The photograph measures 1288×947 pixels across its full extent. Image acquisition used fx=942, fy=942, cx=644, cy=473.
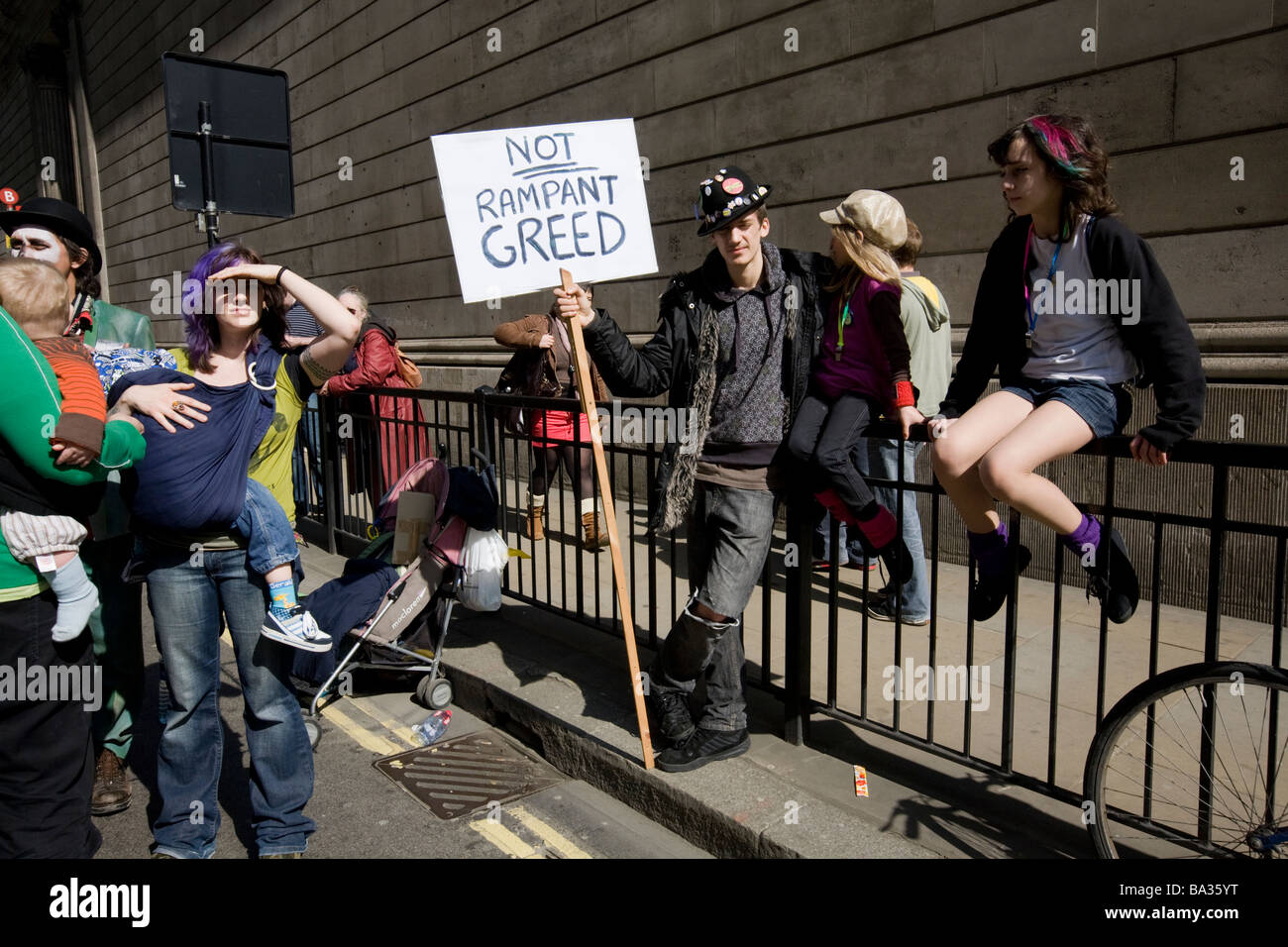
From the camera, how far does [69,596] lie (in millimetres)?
2719

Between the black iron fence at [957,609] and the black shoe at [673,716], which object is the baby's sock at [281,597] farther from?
the black shoe at [673,716]

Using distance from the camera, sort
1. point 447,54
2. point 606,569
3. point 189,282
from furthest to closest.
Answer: point 447,54 → point 606,569 → point 189,282

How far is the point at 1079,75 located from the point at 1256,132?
3.66ft

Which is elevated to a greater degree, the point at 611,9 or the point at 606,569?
the point at 611,9

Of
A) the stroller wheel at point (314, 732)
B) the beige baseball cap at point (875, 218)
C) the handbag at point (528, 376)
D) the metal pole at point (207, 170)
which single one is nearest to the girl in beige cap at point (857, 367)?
the beige baseball cap at point (875, 218)

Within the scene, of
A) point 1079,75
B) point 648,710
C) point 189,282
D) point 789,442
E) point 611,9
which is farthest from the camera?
point 611,9

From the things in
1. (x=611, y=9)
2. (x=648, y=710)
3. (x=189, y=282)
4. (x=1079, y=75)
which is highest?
(x=611, y=9)

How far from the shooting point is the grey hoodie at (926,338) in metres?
4.98

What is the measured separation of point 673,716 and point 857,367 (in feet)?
5.04

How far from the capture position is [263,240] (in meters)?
16.8

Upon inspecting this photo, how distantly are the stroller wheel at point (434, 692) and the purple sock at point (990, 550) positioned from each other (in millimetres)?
2784

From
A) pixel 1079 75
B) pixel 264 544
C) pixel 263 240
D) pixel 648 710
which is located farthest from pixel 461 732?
pixel 263 240
